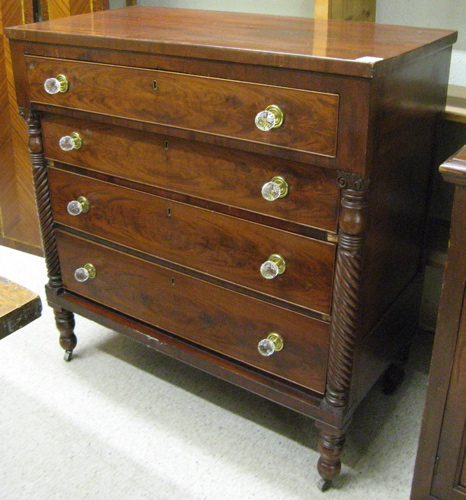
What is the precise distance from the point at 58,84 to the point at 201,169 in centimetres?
44

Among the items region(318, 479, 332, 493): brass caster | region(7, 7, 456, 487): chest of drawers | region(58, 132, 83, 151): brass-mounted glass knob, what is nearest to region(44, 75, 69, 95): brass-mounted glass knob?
region(7, 7, 456, 487): chest of drawers

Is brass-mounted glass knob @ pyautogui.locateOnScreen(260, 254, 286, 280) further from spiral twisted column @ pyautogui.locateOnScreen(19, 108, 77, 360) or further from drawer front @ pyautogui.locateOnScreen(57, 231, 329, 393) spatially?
spiral twisted column @ pyautogui.locateOnScreen(19, 108, 77, 360)

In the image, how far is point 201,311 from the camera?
61.5 inches

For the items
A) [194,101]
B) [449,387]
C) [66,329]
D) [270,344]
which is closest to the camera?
[449,387]

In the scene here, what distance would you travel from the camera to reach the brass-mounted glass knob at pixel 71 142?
1.62 metres

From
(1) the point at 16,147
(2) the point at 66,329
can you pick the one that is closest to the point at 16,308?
(2) the point at 66,329

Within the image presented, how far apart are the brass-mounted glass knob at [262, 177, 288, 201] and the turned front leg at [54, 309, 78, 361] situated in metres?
0.86

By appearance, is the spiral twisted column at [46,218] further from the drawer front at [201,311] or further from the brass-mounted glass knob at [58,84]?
the brass-mounted glass knob at [58,84]

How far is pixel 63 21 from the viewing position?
5.49 ft

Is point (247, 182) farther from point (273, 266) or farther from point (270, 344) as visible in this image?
point (270, 344)

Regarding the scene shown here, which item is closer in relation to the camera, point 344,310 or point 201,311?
point 344,310

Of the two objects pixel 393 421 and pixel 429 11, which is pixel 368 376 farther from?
pixel 429 11

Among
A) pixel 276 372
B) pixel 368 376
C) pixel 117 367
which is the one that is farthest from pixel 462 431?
pixel 117 367

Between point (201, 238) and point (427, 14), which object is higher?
point (427, 14)
